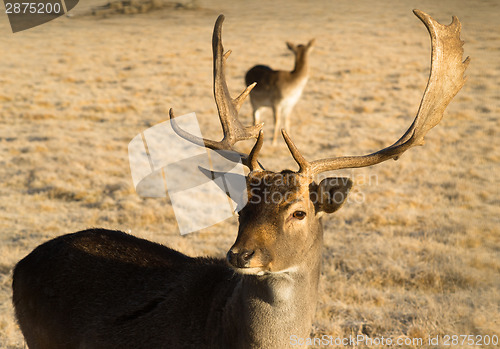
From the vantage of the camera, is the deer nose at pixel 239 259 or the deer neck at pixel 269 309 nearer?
the deer nose at pixel 239 259

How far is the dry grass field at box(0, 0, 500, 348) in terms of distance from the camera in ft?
20.6

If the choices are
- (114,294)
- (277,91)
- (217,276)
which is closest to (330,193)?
(217,276)

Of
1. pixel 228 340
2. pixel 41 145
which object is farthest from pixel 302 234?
pixel 41 145

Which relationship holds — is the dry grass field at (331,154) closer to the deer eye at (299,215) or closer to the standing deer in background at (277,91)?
the standing deer in background at (277,91)

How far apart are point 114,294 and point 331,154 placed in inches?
370

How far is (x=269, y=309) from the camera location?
318 cm

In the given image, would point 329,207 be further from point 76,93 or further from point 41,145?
point 76,93

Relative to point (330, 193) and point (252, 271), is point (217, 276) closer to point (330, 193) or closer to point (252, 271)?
point (252, 271)

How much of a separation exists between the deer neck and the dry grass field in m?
2.31

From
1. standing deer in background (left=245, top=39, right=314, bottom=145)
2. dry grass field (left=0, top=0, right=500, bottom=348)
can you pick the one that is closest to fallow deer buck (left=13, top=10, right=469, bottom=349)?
dry grass field (left=0, top=0, right=500, bottom=348)

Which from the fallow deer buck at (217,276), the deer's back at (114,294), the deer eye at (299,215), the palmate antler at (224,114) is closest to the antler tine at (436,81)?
the fallow deer buck at (217,276)

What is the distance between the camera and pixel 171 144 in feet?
42.4

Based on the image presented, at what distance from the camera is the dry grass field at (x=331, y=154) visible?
6270 millimetres

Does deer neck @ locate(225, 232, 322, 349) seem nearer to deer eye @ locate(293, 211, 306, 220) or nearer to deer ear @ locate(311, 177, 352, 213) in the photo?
Answer: deer eye @ locate(293, 211, 306, 220)
